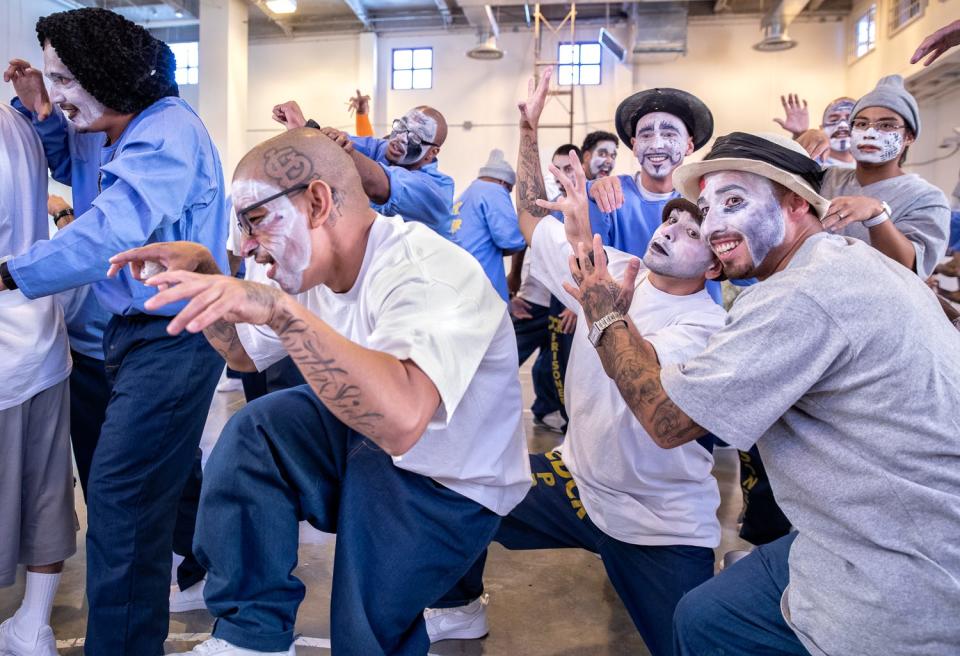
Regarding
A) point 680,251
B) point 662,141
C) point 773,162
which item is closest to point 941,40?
point 662,141

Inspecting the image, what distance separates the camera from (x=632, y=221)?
3148 millimetres

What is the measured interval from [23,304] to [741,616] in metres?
2.08

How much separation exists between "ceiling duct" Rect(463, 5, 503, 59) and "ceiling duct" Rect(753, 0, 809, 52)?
3997 millimetres

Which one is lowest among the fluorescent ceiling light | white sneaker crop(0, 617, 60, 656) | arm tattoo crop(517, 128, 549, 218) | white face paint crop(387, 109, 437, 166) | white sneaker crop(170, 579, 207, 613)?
white sneaker crop(170, 579, 207, 613)

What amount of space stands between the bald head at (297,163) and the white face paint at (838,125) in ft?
13.3

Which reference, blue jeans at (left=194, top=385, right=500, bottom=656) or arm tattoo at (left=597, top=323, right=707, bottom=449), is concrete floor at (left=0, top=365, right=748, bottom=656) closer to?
blue jeans at (left=194, top=385, right=500, bottom=656)

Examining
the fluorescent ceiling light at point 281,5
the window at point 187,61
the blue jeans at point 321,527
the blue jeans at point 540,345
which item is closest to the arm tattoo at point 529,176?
the blue jeans at point 321,527

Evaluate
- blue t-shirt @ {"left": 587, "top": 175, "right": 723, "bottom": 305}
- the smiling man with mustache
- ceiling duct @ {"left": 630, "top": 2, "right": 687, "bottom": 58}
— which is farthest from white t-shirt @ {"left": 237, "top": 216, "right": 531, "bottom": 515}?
ceiling duct @ {"left": 630, "top": 2, "right": 687, "bottom": 58}

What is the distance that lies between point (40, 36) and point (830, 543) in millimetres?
2499

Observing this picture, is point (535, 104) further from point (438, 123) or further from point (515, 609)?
point (515, 609)

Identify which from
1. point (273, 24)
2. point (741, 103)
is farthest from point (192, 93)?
point (741, 103)

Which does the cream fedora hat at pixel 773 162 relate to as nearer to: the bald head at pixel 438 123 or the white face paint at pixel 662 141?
the white face paint at pixel 662 141

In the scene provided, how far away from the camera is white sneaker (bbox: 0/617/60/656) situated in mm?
2256

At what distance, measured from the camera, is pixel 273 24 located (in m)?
13.8
